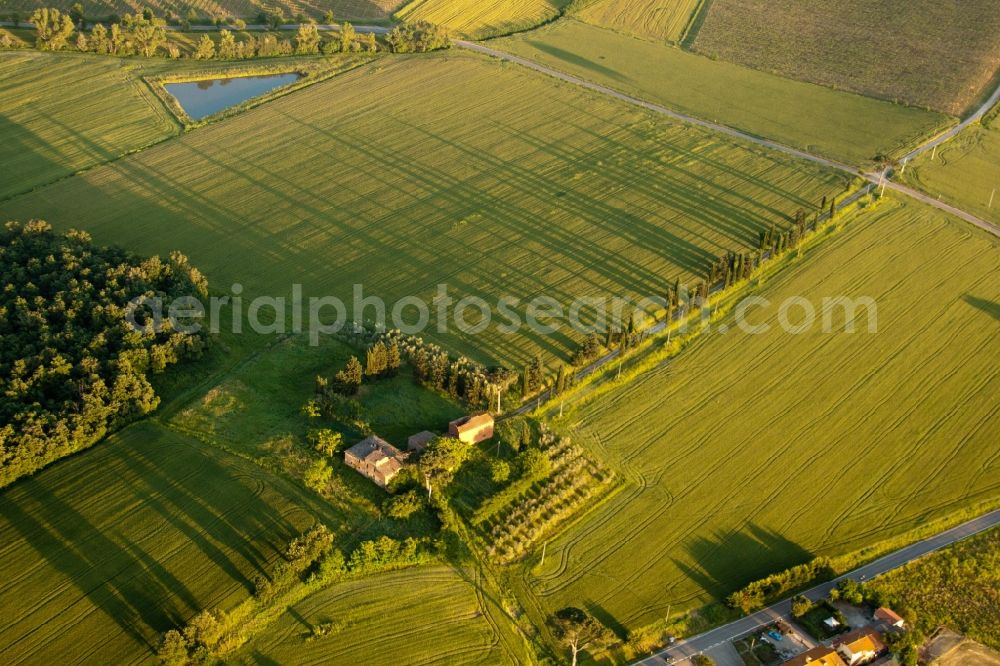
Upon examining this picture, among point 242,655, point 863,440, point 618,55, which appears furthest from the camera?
point 618,55

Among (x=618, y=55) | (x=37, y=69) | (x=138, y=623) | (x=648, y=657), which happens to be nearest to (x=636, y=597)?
(x=648, y=657)

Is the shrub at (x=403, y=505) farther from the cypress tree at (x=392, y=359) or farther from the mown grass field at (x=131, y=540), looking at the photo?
the cypress tree at (x=392, y=359)

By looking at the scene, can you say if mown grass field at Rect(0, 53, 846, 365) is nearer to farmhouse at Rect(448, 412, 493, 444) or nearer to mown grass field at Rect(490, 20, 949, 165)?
mown grass field at Rect(490, 20, 949, 165)

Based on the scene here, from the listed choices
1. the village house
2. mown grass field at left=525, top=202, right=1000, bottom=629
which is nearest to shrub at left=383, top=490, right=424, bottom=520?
mown grass field at left=525, top=202, right=1000, bottom=629

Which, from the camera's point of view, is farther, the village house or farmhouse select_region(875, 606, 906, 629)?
farmhouse select_region(875, 606, 906, 629)

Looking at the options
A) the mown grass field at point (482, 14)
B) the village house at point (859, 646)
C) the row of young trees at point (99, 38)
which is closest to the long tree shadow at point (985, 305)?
the village house at point (859, 646)

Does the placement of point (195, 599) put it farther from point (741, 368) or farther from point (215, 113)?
point (215, 113)
